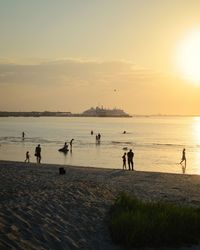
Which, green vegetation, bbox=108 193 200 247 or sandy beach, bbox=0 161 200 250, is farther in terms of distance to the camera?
green vegetation, bbox=108 193 200 247

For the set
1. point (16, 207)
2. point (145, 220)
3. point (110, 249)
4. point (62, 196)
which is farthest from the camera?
point (62, 196)

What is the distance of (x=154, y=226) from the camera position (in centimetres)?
963

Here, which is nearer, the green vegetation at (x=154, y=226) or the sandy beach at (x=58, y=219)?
the sandy beach at (x=58, y=219)

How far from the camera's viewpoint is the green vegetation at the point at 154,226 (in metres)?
9.34

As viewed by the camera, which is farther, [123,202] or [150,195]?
[150,195]

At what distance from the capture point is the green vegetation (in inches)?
368

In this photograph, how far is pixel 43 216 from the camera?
1004 cm

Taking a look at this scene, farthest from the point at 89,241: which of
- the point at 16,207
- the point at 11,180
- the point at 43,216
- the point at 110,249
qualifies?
the point at 11,180

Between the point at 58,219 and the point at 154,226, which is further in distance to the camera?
the point at 58,219

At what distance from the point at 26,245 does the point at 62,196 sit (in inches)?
160

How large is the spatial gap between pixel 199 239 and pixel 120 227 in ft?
6.11

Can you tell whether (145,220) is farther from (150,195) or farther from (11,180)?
(11,180)

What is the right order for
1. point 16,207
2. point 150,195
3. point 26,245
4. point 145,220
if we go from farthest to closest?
1. point 150,195
2. point 16,207
3. point 145,220
4. point 26,245

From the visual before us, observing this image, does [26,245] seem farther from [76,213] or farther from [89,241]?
[76,213]
